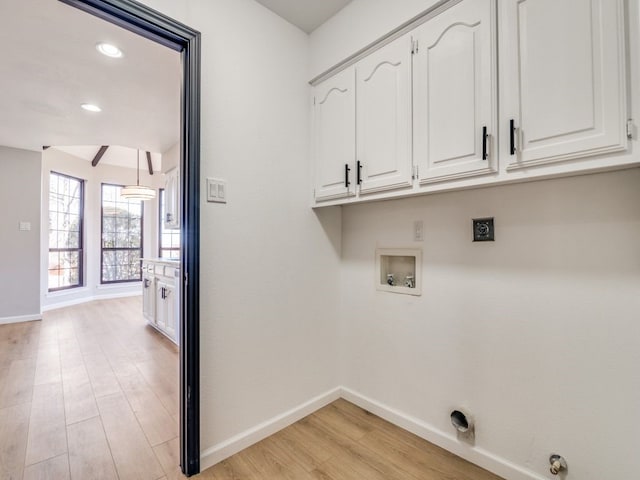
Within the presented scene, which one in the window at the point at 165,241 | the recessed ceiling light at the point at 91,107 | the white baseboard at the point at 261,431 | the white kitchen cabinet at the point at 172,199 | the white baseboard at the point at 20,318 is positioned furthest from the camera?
the window at the point at 165,241

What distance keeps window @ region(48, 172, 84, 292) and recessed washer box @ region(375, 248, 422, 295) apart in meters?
6.01

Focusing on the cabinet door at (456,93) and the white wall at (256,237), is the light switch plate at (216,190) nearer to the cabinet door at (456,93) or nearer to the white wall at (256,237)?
the white wall at (256,237)

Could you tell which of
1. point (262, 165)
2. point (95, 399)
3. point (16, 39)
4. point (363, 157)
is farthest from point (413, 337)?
point (16, 39)

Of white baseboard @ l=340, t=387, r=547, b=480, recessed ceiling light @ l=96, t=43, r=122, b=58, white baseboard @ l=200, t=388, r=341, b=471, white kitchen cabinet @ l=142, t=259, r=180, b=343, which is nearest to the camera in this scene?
white baseboard @ l=340, t=387, r=547, b=480

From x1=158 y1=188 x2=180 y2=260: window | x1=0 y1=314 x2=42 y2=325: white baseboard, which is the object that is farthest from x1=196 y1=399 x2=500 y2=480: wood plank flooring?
x1=158 y1=188 x2=180 y2=260: window

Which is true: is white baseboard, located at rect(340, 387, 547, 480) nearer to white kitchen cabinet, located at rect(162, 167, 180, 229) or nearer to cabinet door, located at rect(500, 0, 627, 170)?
cabinet door, located at rect(500, 0, 627, 170)

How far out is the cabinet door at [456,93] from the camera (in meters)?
1.28

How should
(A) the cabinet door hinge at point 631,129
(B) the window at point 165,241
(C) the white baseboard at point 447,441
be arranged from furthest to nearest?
1. (B) the window at point 165,241
2. (C) the white baseboard at point 447,441
3. (A) the cabinet door hinge at point 631,129

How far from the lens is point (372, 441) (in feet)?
5.70

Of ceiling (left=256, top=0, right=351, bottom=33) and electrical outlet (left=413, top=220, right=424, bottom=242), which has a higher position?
ceiling (left=256, top=0, right=351, bottom=33)

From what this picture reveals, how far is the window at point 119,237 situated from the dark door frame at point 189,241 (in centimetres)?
574

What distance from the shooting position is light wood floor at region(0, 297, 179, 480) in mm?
1565

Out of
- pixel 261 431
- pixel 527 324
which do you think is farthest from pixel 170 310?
pixel 527 324

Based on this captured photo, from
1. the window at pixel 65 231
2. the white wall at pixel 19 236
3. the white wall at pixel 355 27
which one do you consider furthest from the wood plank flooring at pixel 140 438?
the window at pixel 65 231
